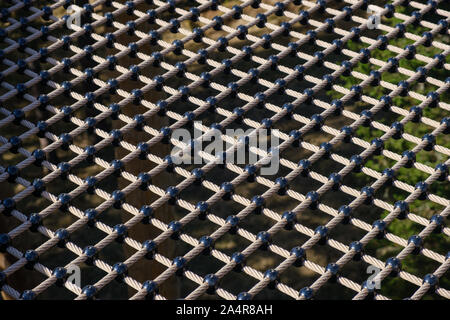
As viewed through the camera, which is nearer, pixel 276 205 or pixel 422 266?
pixel 422 266

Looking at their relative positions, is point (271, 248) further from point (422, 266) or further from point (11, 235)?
point (422, 266)

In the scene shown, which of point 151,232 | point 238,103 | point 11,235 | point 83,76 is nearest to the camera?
point 11,235

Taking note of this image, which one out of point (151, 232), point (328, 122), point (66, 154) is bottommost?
point (66, 154)

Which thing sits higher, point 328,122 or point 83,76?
point 83,76

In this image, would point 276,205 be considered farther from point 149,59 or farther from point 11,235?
point 11,235

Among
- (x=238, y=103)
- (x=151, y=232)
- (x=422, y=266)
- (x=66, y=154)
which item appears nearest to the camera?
(x=151, y=232)
